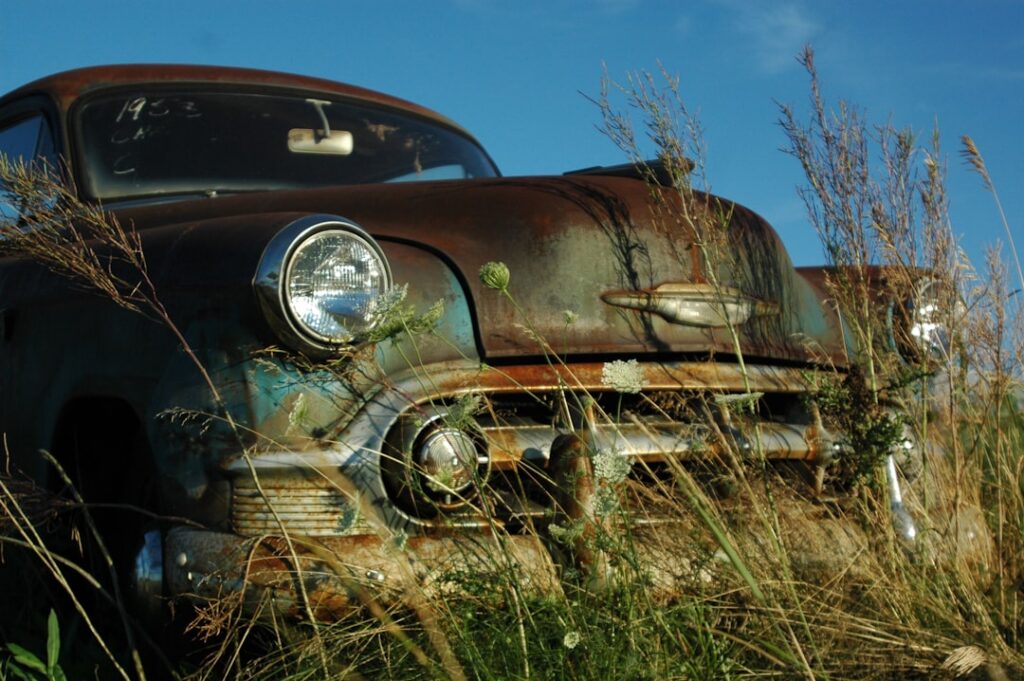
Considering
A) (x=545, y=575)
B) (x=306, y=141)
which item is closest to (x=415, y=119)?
(x=306, y=141)

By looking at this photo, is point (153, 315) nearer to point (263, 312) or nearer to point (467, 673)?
point (263, 312)

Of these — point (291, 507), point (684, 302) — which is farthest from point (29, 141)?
point (684, 302)

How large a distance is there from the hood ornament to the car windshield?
130cm

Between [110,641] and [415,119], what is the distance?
7.36 ft

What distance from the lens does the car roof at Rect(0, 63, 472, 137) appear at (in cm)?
351

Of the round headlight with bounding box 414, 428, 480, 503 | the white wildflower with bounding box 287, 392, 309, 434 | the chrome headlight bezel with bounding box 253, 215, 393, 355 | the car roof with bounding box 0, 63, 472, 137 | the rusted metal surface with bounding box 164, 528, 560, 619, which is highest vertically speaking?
the car roof with bounding box 0, 63, 472, 137

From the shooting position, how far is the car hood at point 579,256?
2525mm

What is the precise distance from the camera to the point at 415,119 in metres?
4.22

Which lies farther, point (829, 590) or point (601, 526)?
point (829, 590)

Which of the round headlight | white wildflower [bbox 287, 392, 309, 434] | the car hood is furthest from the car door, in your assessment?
the round headlight

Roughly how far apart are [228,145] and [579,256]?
1.39 metres

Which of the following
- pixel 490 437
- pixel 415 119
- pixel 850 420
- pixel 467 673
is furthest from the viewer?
pixel 415 119

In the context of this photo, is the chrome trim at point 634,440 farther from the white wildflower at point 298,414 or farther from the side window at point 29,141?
the side window at point 29,141

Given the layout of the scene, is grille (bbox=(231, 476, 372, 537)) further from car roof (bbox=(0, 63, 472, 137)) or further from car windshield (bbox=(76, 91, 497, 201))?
car roof (bbox=(0, 63, 472, 137))
